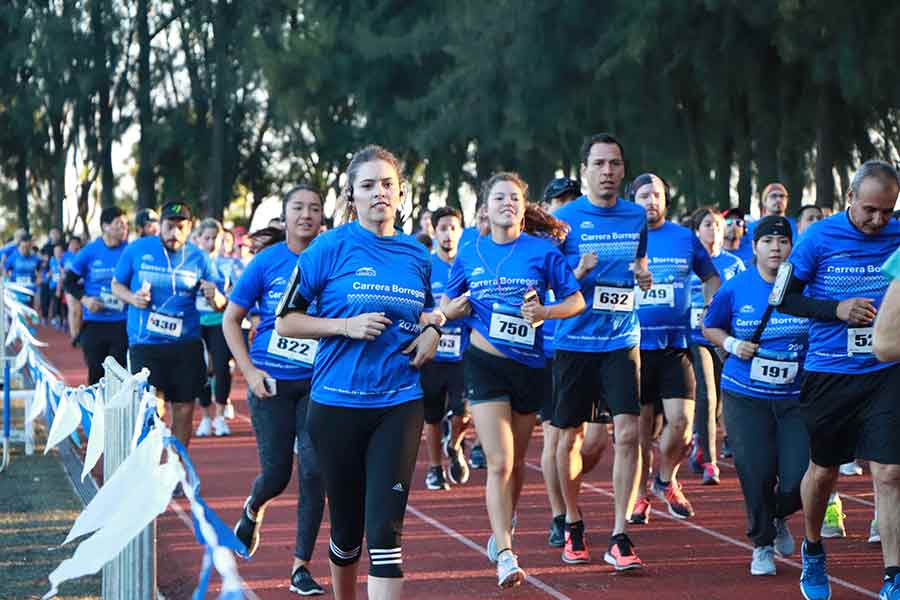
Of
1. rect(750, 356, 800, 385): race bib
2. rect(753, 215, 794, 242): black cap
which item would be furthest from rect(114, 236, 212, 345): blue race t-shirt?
rect(750, 356, 800, 385): race bib

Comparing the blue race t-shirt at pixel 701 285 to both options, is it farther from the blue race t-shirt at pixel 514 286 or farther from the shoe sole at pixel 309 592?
the shoe sole at pixel 309 592

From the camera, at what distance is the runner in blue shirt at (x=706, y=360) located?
10.8 m

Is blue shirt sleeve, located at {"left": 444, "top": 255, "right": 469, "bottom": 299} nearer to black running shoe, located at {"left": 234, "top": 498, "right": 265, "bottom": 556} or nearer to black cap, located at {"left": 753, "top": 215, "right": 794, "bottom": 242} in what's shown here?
black running shoe, located at {"left": 234, "top": 498, "right": 265, "bottom": 556}

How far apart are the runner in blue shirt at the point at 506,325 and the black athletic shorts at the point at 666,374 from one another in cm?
175

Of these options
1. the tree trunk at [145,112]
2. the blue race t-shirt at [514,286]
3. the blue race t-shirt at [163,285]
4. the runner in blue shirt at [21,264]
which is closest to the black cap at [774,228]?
the blue race t-shirt at [514,286]

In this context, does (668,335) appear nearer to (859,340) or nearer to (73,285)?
(859,340)

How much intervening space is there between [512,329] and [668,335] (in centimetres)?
214

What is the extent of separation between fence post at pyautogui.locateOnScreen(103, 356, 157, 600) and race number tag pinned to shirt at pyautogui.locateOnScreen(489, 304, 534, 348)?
2470mm

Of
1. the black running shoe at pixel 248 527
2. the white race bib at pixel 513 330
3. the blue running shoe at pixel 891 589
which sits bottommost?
the black running shoe at pixel 248 527

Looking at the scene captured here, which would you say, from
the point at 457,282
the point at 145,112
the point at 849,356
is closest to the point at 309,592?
the point at 457,282

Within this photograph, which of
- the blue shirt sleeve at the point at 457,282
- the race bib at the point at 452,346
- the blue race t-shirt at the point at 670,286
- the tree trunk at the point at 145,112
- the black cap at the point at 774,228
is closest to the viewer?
the blue shirt sleeve at the point at 457,282

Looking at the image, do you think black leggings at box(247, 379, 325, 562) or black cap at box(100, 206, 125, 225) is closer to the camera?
black leggings at box(247, 379, 325, 562)

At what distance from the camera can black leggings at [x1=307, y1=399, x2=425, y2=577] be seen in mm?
5488

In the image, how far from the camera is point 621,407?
26.1ft
